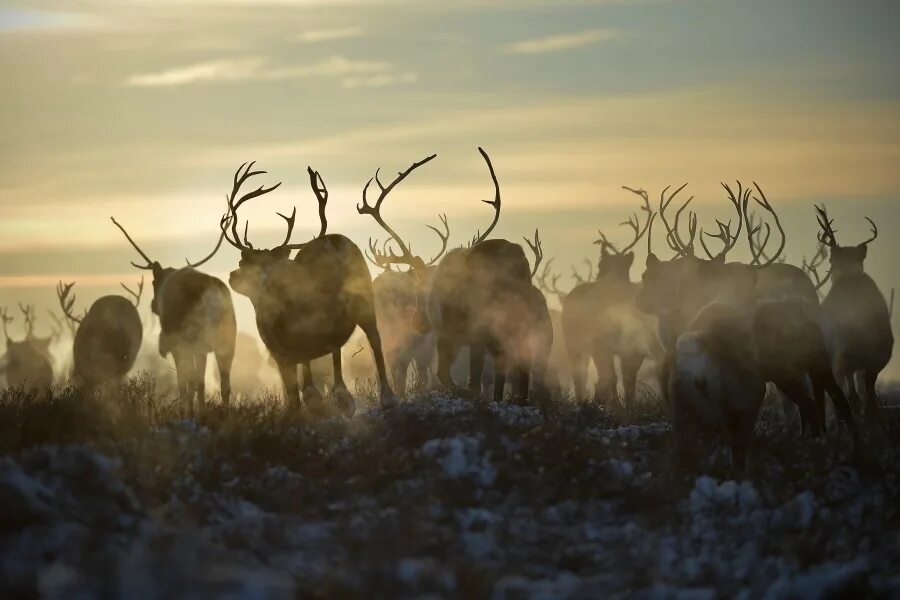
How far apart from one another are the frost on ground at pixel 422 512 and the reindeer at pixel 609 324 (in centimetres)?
957

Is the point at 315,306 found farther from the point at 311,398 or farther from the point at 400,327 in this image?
the point at 400,327

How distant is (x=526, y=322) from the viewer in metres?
15.9

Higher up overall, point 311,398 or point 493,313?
point 493,313

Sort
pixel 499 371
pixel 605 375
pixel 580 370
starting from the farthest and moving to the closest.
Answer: pixel 580 370 → pixel 605 375 → pixel 499 371

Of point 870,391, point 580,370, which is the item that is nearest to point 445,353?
point 870,391

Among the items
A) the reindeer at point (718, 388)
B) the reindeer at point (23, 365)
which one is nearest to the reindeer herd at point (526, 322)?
the reindeer at point (718, 388)

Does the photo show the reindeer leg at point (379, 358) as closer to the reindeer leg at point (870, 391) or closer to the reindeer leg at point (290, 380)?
the reindeer leg at point (290, 380)

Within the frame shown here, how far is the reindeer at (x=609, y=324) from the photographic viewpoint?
22.9m

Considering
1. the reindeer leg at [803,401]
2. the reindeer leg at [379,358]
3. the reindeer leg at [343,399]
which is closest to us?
the reindeer leg at [803,401]

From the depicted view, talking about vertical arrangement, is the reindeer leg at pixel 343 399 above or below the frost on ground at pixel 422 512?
above

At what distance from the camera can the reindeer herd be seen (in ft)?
40.8

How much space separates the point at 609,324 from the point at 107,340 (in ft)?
29.1

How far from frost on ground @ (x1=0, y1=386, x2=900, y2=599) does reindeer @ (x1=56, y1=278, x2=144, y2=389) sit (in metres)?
9.54

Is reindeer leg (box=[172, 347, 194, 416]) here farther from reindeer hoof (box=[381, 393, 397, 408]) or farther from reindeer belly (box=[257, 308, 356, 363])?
reindeer hoof (box=[381, 393, 397, 408])
